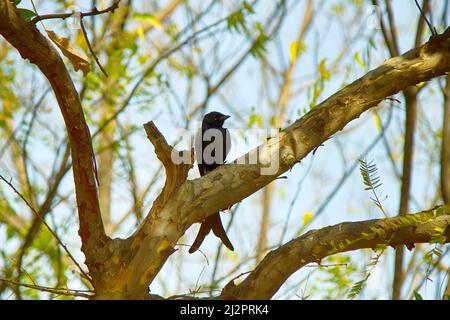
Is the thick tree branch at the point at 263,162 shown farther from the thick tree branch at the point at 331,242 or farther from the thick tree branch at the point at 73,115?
the thick tree branch at the point at 331,242

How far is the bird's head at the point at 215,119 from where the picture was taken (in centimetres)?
493

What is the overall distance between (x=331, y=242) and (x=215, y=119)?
2.59m

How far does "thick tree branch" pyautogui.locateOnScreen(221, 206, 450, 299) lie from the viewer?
244cm

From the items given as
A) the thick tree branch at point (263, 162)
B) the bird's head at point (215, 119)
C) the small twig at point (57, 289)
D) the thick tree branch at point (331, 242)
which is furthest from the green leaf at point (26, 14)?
the bird's head at point (215, 119)

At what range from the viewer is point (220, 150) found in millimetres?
4656

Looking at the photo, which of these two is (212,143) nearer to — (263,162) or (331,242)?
(263,162)

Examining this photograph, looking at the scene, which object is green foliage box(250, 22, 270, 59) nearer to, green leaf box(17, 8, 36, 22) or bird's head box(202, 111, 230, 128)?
bird's head box(202, 111, 230, 128)

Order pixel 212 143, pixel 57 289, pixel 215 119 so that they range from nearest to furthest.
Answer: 1. pixel 57 289
2. pixel 212 143
3. pixel 215 119

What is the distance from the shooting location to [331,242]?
8.20 feet

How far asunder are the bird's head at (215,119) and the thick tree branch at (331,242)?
8.10 feet

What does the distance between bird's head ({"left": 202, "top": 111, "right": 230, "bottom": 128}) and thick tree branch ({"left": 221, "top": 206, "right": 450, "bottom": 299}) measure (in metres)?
2.47

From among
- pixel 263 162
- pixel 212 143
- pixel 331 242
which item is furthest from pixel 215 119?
pixel 331 242

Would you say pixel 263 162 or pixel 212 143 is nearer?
pixel 263 162
